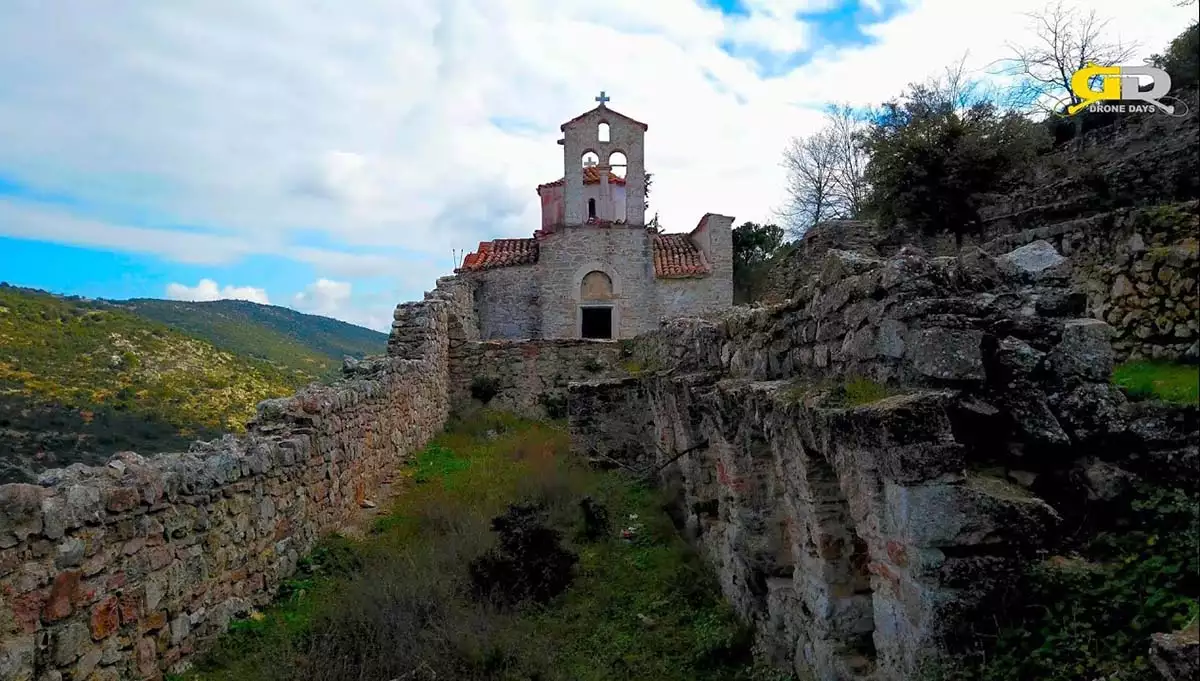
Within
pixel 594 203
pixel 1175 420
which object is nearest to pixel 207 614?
pixel 1175 420

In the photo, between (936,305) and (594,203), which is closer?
(936,305)

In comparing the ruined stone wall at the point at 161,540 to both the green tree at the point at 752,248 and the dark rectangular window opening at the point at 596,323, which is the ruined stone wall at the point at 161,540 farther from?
the green tree at the point at 752,248

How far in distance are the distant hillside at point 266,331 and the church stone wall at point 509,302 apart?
4.37 m

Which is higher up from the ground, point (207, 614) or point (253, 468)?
point (253, 468)

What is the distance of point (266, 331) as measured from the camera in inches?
1494

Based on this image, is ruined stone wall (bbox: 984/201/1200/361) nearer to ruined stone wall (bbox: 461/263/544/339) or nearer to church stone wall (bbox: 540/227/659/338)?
church stone wall (bbox: 540/227/659/338)

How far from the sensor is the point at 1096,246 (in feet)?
23.5

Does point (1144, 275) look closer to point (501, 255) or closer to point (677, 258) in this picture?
point (677, 258)

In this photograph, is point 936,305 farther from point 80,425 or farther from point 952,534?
point 80,425

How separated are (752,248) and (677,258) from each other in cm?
764

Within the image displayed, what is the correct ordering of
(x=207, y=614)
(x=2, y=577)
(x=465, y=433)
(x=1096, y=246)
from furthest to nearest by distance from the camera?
(x=465, y=433) → (x=1096, y=246) → (x=207, y=614) → (x=2, y=577)

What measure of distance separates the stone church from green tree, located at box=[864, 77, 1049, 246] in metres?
9.76

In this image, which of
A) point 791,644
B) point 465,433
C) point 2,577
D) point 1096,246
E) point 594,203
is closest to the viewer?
point 2,577

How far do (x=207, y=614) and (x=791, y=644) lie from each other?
3.98 meters
